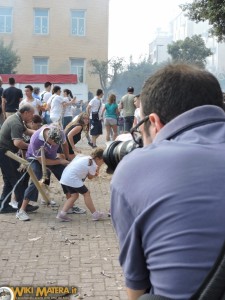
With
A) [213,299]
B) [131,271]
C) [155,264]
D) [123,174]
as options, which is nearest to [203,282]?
[213,299]

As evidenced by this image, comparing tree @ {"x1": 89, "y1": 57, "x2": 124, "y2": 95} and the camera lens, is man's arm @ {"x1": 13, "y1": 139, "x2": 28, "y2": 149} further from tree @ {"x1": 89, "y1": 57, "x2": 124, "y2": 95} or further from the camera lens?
tree @ {"x1": 89, "y1": 57, "x2": 124, "y2": 95}

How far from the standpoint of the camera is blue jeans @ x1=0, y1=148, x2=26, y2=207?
630 centimetres

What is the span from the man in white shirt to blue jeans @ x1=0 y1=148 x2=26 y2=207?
637cm

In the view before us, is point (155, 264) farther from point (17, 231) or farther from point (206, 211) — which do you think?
point (17, 231)

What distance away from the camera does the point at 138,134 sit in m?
1.67

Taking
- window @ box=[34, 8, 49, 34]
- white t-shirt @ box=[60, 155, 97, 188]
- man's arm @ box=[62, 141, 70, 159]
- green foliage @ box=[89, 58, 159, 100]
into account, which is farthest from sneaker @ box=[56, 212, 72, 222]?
window @ box=[34, 8, 49, 34]

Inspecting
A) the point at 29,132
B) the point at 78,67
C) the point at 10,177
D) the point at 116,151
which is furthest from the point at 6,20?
the point at 116,151

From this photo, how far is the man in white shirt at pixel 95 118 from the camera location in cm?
1278

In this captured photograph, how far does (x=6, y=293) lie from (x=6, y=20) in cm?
3977

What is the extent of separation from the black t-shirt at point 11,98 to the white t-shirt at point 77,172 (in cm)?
564

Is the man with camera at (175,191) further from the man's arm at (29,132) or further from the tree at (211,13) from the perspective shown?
the tree at (211,13)

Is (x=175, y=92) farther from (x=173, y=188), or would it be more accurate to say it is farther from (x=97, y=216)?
(x=97, y=216)

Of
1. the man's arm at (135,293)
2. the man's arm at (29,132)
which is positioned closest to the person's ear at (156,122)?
the man's arm at (135,293)

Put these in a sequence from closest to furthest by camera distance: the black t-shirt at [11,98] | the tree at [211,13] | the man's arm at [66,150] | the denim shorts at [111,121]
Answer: the man's arm at [66,150], the black t-shirt at [11,98], the tree at [211,13], the denim shorts at [111,121]
